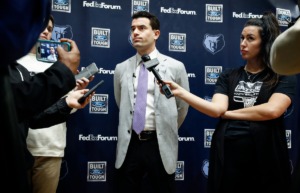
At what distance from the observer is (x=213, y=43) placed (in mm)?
4441

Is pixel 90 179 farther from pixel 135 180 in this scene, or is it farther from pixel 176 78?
pixel 176 78

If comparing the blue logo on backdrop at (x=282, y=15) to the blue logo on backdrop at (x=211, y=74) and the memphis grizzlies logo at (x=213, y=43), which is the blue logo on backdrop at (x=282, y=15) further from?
the blue logo on backdrop at (x=211, y=74)

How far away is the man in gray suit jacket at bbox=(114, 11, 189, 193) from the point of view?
3.51 meters

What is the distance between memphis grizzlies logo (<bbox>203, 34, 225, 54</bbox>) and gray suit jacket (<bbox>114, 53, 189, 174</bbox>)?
768 mm

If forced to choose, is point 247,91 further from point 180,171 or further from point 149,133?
point 180,171

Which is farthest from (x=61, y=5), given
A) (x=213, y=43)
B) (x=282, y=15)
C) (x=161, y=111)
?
(x=282, y=15)

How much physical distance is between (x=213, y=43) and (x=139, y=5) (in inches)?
37.1

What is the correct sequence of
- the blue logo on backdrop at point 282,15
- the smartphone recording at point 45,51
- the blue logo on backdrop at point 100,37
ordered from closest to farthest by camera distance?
the smartphone recording at point 45,51 → the blue logo on backdrop at point 100,37 → the blue logo on backdrop at point 282,15

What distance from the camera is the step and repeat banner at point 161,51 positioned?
4070mm

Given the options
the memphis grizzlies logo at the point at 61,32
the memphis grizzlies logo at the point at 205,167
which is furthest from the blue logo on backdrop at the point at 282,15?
the memphis grizzlies logo at the point at 61,32

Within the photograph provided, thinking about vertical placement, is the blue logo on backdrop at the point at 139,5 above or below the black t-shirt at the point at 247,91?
above

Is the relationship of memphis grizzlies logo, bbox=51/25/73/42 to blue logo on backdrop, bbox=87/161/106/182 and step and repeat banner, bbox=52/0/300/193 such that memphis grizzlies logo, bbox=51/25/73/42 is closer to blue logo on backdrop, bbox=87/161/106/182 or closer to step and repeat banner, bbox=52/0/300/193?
step and repeat banner, bbox=52/0/300/193

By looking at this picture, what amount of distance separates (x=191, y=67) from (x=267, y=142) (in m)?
1.88

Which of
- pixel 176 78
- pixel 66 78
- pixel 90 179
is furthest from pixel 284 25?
pixel 66 78
